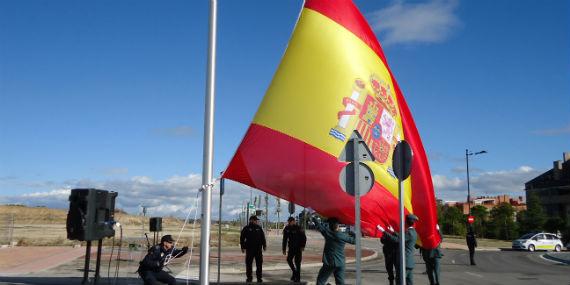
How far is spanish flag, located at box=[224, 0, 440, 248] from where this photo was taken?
11.2 metres

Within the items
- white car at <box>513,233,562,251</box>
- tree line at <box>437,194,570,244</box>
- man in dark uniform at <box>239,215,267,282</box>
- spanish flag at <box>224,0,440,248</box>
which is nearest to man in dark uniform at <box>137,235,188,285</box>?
spanish flag at <box>224,0,440,248</box>

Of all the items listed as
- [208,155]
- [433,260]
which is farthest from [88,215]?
[433,260]

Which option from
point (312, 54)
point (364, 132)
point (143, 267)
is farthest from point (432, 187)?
point (143, 267)

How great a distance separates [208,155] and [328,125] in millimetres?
3662

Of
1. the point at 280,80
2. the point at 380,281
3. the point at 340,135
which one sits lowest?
the point at 380,281

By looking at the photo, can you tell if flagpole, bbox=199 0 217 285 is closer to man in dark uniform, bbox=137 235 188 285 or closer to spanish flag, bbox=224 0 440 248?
man in dark uniform, bbox=137 235 188 285

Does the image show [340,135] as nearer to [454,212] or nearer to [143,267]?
[143,267]

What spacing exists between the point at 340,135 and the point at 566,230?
5590cm

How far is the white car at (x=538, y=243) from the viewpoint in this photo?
4231 centimetres

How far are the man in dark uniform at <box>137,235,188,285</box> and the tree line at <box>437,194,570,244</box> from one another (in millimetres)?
51411

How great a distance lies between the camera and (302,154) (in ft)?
37.1

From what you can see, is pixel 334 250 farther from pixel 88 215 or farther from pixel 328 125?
pixel 88 215

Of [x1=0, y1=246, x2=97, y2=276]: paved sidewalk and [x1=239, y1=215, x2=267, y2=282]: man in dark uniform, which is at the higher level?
[x1=239, y1=215, x2=267, y2=282]: man in dark uniform

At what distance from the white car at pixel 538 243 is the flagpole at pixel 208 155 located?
39624 millimetres
